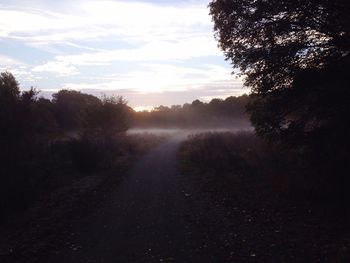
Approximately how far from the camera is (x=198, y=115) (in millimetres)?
119750

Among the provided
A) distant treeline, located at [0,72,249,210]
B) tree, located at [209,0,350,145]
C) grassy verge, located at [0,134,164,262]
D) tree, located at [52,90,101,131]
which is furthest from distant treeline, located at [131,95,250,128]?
tree, located at [209,0,350,145]

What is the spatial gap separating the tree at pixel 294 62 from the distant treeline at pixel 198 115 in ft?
279

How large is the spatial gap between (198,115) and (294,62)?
348 feet

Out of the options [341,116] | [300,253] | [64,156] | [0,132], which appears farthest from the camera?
[64,156]

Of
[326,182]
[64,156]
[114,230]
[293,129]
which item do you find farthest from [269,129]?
[64,156]

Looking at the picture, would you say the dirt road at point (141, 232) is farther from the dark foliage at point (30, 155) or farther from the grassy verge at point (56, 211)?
the dark foliage at point (30, 155)

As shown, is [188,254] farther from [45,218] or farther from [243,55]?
[243,55]

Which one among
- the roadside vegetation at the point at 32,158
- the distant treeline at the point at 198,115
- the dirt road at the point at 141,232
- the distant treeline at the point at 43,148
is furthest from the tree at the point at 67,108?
the dirt road at the point at 141,232

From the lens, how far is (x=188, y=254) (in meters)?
8.48

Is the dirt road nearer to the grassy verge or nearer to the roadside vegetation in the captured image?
the grassy verge

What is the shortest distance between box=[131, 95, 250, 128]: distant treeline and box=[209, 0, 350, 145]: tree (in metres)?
85.0

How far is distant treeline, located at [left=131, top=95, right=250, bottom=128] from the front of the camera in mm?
108312

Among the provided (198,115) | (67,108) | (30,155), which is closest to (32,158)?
(30,155)

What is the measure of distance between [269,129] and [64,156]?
686 inches
